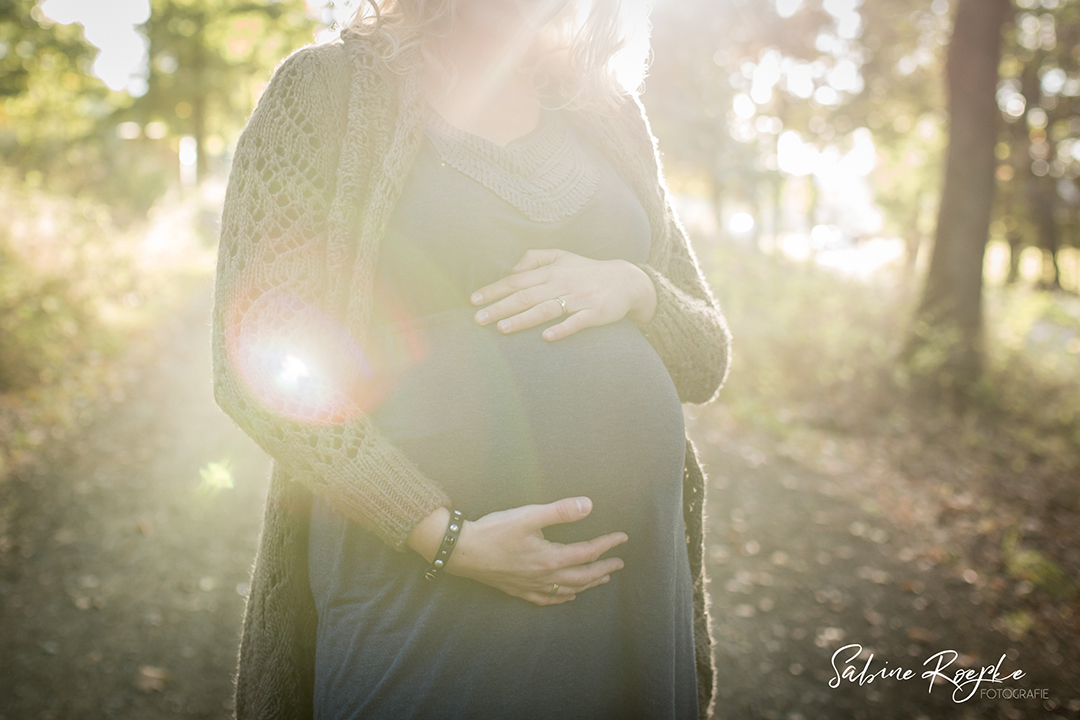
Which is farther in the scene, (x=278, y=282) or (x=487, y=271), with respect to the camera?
(x=487, y=271)

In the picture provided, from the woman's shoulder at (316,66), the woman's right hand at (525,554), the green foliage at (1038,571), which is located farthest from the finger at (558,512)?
the green foliage at (1038,571)

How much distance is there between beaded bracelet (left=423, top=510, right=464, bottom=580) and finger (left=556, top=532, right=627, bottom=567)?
0.67ft

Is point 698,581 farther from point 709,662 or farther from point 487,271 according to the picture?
point 487,271

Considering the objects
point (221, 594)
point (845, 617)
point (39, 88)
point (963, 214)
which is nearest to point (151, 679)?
point (221, 594)

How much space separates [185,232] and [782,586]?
1094 centimetres

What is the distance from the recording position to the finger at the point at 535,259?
1438 millimetres

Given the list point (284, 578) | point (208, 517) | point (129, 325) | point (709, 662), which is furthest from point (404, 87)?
point (129, 325)

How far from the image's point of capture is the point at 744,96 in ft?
38.4

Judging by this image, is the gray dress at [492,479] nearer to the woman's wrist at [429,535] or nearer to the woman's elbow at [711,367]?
the woman's wrist at [429,535]

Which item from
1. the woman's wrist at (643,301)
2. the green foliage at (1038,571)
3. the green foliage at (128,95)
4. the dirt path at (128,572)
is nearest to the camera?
the woman's wrist at (643,301)

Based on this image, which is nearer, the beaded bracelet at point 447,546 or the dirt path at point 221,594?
the beaded bracelet at point 447,546

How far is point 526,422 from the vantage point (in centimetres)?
132

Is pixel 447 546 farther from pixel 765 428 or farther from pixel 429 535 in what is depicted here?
pixel 765 428

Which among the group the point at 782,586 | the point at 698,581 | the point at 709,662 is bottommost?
the point at 782,586
